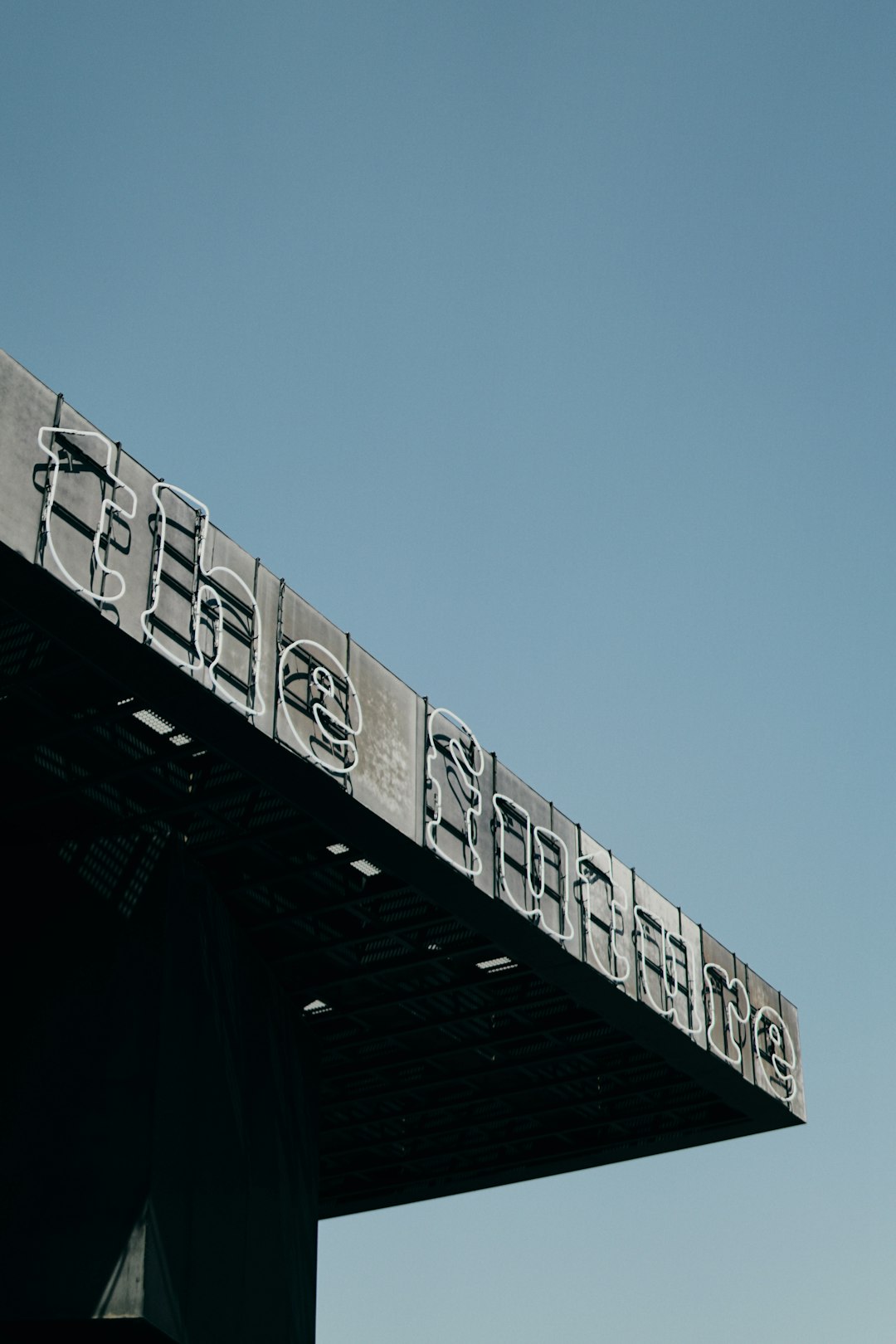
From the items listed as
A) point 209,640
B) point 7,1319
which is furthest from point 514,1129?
point 209,640

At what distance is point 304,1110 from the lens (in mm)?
38969

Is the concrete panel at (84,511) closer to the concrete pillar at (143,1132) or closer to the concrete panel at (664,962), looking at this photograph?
the concrete pillar at (143,1132)

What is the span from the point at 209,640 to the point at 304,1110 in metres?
13.1

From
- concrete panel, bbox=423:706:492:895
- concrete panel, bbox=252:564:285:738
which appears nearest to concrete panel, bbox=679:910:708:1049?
concrete panel, bbox=423:706:492:895

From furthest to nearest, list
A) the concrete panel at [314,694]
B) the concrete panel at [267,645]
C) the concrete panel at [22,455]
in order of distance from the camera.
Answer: the concrete panel at [314,694] → the concrete panel at [267,645] → the concrete panel at [22,455]

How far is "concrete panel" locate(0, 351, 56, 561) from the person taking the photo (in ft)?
88.5

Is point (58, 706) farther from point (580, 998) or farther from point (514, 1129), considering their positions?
point (514, 1129)

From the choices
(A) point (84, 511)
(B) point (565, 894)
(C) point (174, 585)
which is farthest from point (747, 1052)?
(A) point (84, 511)

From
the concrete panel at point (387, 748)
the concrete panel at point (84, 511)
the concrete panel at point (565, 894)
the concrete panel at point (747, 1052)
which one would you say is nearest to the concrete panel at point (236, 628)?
the concrete panel at point (84, 511)

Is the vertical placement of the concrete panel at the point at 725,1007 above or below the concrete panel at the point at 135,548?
below

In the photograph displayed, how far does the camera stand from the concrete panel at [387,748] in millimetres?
32781

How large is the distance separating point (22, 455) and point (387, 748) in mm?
8976

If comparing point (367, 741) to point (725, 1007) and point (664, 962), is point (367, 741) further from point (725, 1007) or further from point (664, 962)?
point (725, 1007)

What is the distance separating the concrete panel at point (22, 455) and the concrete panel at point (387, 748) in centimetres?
742
